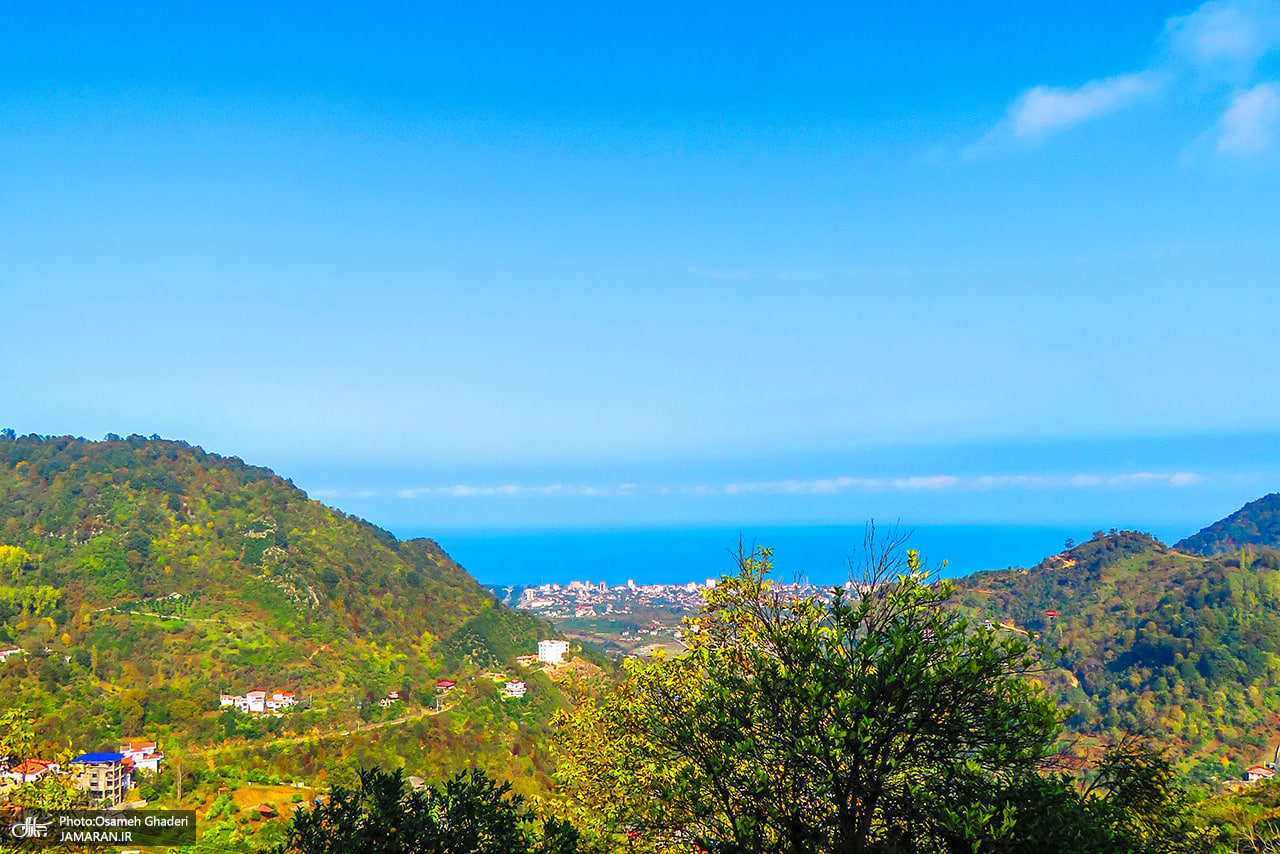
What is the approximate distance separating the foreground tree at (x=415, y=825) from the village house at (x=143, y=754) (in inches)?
1697

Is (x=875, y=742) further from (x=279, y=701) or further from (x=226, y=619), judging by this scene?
(x=226, y=619)

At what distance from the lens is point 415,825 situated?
7133 millimetres

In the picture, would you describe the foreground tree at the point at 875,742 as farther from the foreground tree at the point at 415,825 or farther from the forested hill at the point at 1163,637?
the forested hill at the point at 1163,637

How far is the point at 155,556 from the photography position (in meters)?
76.9

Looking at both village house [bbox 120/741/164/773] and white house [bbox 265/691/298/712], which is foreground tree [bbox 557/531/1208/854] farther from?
white house [bbox 265/691/298/712]

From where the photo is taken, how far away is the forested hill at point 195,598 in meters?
55.9

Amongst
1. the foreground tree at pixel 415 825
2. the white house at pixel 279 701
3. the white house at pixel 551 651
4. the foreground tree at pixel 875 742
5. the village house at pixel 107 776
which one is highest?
the foreground tree at pixel 875 742

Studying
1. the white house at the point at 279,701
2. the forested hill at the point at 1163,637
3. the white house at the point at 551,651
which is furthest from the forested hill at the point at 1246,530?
the white house at the point at 279,701

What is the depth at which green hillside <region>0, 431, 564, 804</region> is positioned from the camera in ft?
172

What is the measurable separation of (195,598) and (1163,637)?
101974 mm

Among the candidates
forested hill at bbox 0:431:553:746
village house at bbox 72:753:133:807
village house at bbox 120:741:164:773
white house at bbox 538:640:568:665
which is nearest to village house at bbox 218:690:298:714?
forested hill at bbox 0:431:553:746

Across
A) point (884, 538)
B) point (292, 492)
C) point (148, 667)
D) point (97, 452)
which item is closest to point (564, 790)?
point (884, 538)

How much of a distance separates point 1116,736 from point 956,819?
3036 inches

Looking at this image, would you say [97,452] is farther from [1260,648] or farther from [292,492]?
[1260,648]
